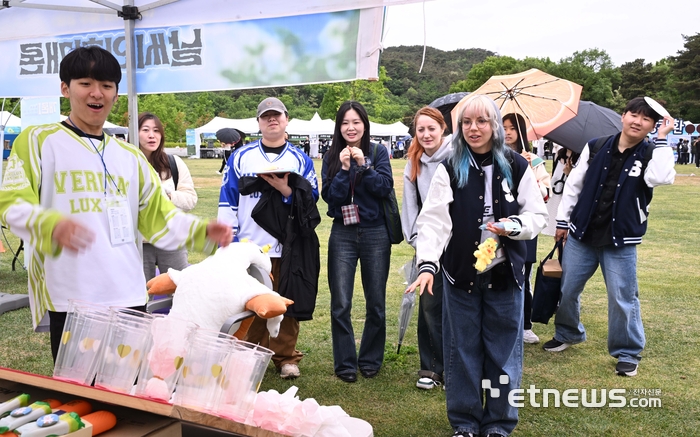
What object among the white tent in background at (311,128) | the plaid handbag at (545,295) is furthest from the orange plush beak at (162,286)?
the white tent in background at (311,128)

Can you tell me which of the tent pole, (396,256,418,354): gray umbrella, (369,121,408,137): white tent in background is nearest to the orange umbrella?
(396,256,418,354): gray umbrella

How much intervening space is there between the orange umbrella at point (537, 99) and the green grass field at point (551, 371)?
6.53ft

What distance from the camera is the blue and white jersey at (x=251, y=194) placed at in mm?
4309

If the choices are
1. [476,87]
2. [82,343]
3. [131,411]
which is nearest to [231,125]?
[82,343]

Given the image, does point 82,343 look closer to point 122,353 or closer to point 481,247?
point 122,353

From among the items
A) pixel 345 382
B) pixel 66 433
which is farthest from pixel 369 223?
pixel 66 433

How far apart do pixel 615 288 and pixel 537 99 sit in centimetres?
204

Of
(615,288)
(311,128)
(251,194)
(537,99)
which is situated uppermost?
(311,128)

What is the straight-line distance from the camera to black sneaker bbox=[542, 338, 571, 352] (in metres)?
5.13

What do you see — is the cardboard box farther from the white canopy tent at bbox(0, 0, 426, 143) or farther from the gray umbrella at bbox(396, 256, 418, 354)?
the gray umbrella at bbox(396, 256, 418, 354)

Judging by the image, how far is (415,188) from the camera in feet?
14.5

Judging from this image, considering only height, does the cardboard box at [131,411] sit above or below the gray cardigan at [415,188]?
below

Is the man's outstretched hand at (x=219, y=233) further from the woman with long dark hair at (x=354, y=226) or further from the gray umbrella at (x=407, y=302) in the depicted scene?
the gray umbrella at (x=407, y=302)

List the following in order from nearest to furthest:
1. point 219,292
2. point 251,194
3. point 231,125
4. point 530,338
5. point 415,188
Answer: point 219,292 < point 251,194 < point 415,188 < point 530,338 < point 231,125
